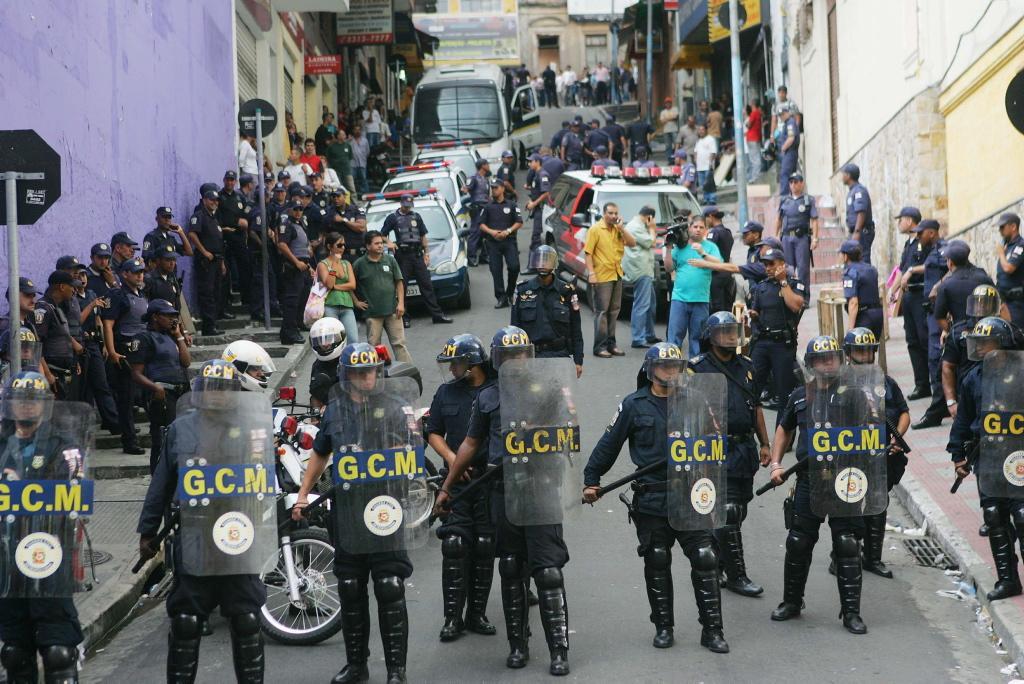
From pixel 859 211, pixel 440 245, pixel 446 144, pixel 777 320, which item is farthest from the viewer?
pixel 446 144

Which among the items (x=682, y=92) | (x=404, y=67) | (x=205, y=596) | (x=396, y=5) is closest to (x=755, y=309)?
(x=205, y=596)

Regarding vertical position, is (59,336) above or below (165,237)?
below

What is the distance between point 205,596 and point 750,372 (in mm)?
4026

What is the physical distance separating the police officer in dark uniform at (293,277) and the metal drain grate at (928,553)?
9053 mm

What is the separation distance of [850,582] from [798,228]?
11.4 metres

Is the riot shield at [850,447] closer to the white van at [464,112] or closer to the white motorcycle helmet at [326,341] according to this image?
the white motorcycle helmet at [326,341]

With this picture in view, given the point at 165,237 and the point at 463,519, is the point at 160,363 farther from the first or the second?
the point at 165,237

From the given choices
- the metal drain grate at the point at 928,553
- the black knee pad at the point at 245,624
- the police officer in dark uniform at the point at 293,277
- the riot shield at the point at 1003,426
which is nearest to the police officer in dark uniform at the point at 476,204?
the police officer in dark uniform at the point at 293,277

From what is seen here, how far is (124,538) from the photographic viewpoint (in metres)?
11.0

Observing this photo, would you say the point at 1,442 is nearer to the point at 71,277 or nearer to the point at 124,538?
the point at 124,538

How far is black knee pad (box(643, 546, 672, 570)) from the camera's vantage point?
27.0 feet

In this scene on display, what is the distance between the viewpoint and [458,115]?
34.9m

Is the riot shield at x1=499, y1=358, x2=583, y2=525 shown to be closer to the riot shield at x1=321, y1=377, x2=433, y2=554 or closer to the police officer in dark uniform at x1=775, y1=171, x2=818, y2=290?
the riot shield at x1=321, y1=377, x2=433, y2=554

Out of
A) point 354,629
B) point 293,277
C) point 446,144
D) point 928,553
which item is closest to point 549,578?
point 354,629
